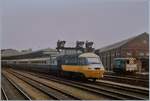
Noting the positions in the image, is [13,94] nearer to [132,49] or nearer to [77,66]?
[77,66]

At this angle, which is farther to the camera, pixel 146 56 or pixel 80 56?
pixel 146 56

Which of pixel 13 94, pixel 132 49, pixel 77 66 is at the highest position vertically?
pixel 132 49

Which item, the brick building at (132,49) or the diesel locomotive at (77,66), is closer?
the diesel locomotive at (77,66)

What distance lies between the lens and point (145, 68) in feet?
100

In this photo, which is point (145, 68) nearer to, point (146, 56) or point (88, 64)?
point (146, 56)

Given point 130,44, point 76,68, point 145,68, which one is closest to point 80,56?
point 76,68

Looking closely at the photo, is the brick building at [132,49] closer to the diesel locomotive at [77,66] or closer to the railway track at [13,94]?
the diesel locomotive at [77,66]

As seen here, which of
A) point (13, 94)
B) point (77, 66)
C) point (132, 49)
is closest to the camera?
point (13, 94)

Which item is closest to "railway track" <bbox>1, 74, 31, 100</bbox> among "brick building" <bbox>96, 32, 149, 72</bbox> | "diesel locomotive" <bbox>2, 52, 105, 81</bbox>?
"diesel locomotive" <bbox>2, 52, 105, 81</bbox>

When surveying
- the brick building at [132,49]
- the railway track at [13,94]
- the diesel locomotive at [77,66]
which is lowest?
the railway track at [13,94]


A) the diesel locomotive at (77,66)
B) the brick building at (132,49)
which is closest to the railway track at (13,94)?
the diesel locomotive at (77,66)

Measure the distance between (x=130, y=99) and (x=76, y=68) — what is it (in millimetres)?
7286

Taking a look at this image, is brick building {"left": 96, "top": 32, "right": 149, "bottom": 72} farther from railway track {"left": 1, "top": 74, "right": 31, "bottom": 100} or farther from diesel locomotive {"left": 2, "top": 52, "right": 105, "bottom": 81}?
railway track {"left": 1, "top": 74, "right": 31, "bottom": 100}

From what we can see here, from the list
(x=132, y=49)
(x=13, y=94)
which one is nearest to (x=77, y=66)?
(x=13, y=94)
